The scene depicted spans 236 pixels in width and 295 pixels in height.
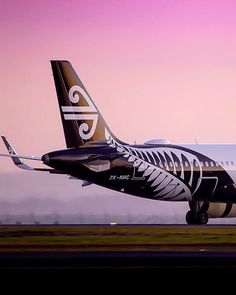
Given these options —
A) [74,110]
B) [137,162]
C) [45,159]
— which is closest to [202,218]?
[137,162]

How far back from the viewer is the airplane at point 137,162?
71812mm

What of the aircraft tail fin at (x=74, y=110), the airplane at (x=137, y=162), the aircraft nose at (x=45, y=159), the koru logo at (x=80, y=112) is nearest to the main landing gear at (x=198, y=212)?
the airplane at (x=137, y=162)

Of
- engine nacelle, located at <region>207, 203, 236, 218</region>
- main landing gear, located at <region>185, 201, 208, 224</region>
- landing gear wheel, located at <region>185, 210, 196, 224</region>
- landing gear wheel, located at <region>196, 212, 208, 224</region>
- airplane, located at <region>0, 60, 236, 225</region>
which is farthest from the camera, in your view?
engine nacelle, located at <region>207, 203, 236, 218</region>

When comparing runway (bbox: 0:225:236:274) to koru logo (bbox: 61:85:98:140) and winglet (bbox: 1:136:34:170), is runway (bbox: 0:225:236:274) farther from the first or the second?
winglet (bbox: 1:136:34:170)

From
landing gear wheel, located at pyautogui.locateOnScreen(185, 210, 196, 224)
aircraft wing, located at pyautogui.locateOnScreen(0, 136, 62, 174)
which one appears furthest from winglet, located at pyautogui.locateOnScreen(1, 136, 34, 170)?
landing gear wheel, located at pyautogui.locateOnScreen(185, 210, 196, 224)

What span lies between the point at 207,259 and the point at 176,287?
9.87 m

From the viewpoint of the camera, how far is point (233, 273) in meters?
27.4

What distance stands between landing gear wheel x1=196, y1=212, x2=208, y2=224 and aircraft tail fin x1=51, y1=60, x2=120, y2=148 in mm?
10267

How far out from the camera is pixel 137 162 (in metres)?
74.2

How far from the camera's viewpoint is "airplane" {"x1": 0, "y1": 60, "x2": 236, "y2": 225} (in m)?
71.8

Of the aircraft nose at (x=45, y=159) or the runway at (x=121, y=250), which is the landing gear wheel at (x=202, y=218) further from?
the aircraft nose at (x=45, y=159)

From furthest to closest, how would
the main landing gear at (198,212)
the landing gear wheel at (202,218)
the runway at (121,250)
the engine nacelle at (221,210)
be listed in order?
the engine nacelle at (221,210)
the main landing gear at (198,212)
the landing gear wheel at (202,218)
the runway at (121,250)

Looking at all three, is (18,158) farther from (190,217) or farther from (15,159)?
(190,217)

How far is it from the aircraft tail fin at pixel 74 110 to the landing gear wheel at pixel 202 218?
10267 millimetres
